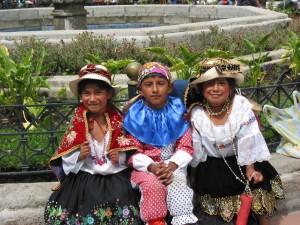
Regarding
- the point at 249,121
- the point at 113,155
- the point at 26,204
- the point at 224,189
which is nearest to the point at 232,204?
the point at 224,189

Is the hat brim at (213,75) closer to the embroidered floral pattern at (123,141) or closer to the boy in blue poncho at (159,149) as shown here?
the boy in blue poncho at (159,149)

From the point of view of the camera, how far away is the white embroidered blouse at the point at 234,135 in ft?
12.1

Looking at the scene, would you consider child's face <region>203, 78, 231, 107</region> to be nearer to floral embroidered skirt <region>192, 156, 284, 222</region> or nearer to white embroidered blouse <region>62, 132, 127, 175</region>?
floral embroidered skirt <region>192, 156, 284, 222</region>

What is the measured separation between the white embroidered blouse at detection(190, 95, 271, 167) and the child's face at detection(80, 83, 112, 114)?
0.69 meters

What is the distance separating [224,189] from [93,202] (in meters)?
0.97

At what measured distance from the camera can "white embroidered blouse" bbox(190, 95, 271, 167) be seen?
368cm

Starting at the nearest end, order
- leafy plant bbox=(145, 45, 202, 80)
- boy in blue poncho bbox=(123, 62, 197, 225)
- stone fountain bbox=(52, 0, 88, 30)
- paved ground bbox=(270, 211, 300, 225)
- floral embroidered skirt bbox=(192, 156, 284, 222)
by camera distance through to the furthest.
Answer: boy in blue poncho bbox=(123, 62, 197, 225) < floral embroidered skirt bbox=(192, 156, 284, 222) < paved ground bbox=(270, 211, 300, 225) < leafy plant bbox=(145, 45, 202, 80) < stone fountain bbox=(52, 0, 88, 30)

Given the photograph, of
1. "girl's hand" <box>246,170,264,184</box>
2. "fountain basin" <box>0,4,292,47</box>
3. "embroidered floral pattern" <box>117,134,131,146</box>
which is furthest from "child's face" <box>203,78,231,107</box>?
"fountain basin" <box>0,4,292,47</box>

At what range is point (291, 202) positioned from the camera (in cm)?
433

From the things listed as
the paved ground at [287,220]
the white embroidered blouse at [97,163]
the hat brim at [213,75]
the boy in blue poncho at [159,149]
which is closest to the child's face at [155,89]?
the boy in blue poncho at [159,149]

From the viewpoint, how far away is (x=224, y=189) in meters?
3.74

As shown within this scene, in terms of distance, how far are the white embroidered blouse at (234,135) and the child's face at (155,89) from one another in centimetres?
31

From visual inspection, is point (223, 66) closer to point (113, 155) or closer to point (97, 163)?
point (113, 155)

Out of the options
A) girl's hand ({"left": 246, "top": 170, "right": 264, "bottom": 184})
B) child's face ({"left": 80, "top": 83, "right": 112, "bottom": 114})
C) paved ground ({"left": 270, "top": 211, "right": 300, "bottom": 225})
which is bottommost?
paved ground ({"left": 270, "top": 211, "right": 300, "bottom": 225})
